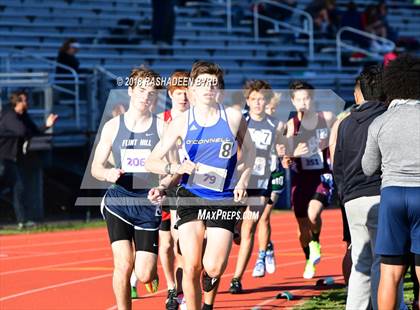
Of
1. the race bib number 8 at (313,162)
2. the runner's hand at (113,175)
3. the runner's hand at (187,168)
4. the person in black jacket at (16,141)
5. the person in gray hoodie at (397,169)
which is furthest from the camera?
the person in black jacket at (16,141)

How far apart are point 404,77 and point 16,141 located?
1195cm

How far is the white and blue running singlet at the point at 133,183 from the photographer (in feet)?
30.9

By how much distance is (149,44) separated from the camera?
25.8 metres

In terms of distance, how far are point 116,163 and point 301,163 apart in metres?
3.85

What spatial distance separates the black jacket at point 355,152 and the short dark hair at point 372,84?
10 cm

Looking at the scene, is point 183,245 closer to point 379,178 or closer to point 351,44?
point 379,178

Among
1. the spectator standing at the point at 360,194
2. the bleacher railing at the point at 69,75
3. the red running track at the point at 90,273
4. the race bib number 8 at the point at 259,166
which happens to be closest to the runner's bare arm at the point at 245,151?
the spectator standing at the point at 360,194

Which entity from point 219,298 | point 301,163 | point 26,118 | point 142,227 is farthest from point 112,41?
point 142,227

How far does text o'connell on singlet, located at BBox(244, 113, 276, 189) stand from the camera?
12.6 metres

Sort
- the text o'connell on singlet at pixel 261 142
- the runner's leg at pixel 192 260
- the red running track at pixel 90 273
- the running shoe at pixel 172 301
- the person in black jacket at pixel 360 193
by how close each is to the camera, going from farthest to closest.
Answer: the text o'connell on singlet at pixel 261 142
the red running track at pixel 90 273
the running shoe at pixel 172 301
the runner's leg at pixel 192 260
the person in black jacket at pixel 360 193

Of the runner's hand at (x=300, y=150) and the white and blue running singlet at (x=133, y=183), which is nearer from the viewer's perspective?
the white and blue running singlet at (x=133, y=183)

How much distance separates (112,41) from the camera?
84.7 ft

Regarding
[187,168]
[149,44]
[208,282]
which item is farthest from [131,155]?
[149,44]

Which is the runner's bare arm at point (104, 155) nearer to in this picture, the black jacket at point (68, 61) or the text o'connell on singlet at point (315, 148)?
the text o'connell on singlet at point (315, 148)
